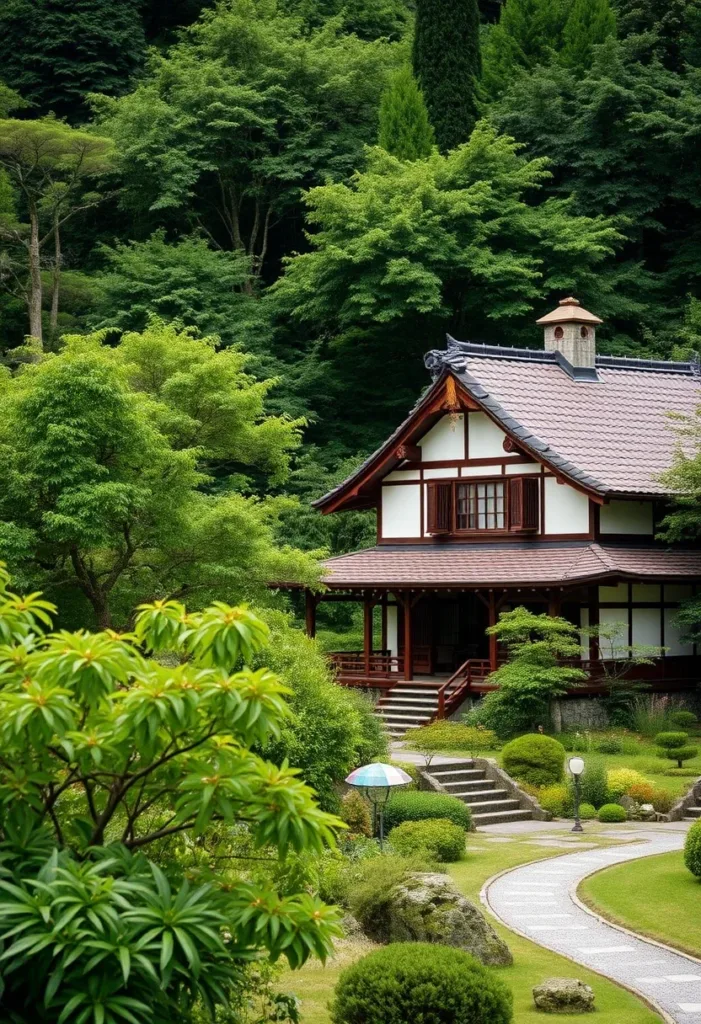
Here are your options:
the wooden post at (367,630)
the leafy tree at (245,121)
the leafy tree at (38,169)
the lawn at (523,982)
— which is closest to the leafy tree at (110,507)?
the wooden post at (367,630)

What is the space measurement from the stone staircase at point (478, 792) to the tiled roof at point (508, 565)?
623 centimetres

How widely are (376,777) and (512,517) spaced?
18.3 meters

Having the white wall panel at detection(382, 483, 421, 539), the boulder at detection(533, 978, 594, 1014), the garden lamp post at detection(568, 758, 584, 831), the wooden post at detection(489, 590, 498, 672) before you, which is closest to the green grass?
the boulder at detection(533, 978, 594, 1014)

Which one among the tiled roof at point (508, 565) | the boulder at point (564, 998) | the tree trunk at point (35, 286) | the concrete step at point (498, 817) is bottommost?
the concrete step at point (498, 817)

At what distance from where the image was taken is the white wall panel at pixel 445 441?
3803 centimetres

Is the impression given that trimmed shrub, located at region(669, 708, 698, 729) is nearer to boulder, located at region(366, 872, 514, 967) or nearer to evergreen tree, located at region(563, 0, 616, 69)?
boulder, located at region(366, 872, 514, 967)

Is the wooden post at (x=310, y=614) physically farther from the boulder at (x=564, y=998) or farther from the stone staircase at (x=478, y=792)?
the boulder at (x=564, y=998)

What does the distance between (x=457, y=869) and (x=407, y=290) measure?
29.9 metres

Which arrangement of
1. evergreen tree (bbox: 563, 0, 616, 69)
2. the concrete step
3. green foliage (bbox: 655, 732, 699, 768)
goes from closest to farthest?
the concrete step, green foliage (bbox: 655, 732, 699, 768), evergreen tree (bbox: 563, 0, 616, 69)

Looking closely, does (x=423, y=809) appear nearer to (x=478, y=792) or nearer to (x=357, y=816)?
(x=357, y=816)

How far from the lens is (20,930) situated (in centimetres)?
789

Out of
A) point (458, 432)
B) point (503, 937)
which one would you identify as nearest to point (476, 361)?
point (458, 432)

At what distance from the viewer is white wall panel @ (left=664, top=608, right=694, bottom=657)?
36188 millimetres

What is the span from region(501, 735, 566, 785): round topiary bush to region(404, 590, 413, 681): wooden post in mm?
9170
